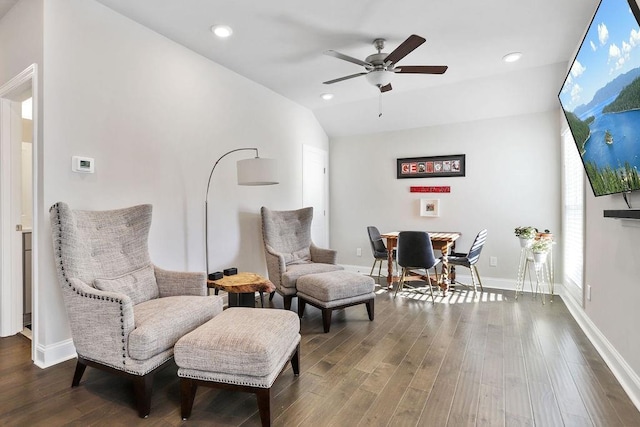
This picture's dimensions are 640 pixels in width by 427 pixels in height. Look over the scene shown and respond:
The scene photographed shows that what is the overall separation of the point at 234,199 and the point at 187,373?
2358 millimetres

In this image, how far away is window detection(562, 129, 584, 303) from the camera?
3281 mm

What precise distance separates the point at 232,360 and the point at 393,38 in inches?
117

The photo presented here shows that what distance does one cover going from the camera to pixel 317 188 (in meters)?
5.49

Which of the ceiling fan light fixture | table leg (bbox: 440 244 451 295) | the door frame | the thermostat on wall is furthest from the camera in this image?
table leg (bbox: 440 244 451 295)

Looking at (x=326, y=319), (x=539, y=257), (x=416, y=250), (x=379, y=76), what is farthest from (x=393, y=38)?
(x=539, y=257)

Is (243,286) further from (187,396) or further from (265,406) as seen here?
(265,406)

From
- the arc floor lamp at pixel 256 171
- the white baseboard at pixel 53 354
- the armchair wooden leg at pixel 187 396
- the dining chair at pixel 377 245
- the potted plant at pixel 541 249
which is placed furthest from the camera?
the dining chair at pixel 377 245

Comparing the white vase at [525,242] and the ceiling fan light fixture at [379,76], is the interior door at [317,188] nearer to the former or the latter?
the ceiling fan light fixture at [379,76]

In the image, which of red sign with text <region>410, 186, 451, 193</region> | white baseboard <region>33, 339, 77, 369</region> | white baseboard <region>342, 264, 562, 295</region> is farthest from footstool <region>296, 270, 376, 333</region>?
red sign with text <region>410, 186, 451, 193</region>

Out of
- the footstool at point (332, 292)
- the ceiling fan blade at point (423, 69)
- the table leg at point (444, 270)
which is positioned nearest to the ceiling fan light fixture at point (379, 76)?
the ceiling fan blade at point (423, 69)

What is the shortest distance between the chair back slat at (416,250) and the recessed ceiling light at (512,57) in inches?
81.5

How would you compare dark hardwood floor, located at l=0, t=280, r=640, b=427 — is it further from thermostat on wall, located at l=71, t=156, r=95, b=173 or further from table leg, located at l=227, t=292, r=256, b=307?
thermostat on wall, located at l=71, t=156, r=95, b=173

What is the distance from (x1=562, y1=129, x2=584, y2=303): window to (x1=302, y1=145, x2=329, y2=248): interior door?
3.39 m

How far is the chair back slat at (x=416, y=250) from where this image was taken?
385cm
